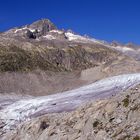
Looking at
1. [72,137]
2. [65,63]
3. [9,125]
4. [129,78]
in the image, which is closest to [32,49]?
[65,63]

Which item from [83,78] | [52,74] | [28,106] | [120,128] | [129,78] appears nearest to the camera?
[120,128]

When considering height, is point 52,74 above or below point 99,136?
above

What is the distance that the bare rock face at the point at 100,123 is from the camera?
658 inches

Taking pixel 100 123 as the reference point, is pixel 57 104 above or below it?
above

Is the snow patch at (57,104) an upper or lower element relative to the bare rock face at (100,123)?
upper

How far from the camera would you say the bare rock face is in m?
16.7

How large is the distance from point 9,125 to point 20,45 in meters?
95.8

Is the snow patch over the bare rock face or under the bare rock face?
over

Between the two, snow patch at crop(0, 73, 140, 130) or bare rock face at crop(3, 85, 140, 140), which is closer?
bare rock face at crop(3, 85, 140, 140)

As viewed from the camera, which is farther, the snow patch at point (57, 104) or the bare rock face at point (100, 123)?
the snow patch at point (57, 104)

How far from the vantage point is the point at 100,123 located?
1836cm

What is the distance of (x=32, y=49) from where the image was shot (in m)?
137

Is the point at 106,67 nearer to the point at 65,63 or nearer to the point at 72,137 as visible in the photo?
the point at 65,63

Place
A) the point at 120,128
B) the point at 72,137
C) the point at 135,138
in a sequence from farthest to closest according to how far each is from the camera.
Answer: the point at 72,137 → the point at 120,128 → the point at 135,138
